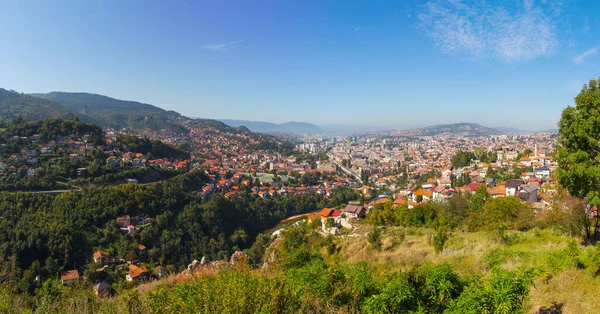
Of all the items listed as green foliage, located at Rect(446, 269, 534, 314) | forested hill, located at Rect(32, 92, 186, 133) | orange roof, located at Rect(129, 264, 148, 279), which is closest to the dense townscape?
green foliage, located at Rect(446, 269, 534, 314)

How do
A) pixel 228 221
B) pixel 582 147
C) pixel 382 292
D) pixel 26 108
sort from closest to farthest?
pixel 382 292 < pixel 582 147 < pixel 228 221 < pixel 26 108

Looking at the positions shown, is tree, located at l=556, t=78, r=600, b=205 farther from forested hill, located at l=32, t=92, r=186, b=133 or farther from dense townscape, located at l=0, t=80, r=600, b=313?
forested hill, located at l=32, t=92, r=186, b=133

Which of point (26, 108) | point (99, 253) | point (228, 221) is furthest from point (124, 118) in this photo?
point (99, 253)

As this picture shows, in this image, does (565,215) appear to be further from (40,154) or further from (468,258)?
(40,154)

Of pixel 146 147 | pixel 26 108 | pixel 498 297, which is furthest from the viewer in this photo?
pixel 26 108

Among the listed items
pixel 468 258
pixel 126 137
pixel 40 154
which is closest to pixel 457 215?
pixel 468 258

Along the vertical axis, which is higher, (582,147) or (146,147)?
(582,147)

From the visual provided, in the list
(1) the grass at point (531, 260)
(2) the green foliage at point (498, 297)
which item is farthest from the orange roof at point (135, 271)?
(2) the green foliage at point (498, 297)

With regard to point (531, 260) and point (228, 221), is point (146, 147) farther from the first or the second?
point (531, 260)
